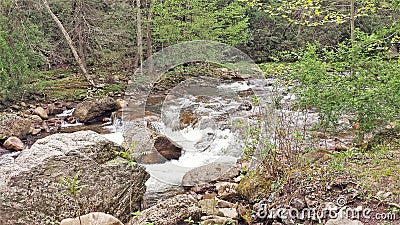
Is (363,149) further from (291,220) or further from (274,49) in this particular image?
(274,49)

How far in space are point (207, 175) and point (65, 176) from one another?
2657mm

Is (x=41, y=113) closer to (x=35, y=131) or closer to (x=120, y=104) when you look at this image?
(x=35, y=131)

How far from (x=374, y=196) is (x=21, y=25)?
1046 cm

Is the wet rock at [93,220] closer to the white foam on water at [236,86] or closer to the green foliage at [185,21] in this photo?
the white foam on water at [236,86]

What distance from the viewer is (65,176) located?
3.71 m

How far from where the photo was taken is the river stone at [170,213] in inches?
147

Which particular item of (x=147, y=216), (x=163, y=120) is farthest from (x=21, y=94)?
(x=147, y=216)

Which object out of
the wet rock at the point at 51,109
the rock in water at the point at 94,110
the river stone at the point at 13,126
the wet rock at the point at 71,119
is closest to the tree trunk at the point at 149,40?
the rock in water at the point at 94,110

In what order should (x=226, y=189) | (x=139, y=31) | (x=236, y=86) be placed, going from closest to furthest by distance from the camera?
(x=226, y=189) → (x=236, y=86) → (x=139, y=31)

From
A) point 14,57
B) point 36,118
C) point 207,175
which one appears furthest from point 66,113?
point 207,175

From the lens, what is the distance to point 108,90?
43.1ft

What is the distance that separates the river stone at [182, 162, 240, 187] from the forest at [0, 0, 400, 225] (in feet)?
0.07

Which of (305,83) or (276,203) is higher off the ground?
(305,83)

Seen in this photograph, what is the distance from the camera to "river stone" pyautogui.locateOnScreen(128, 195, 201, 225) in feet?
12.3
